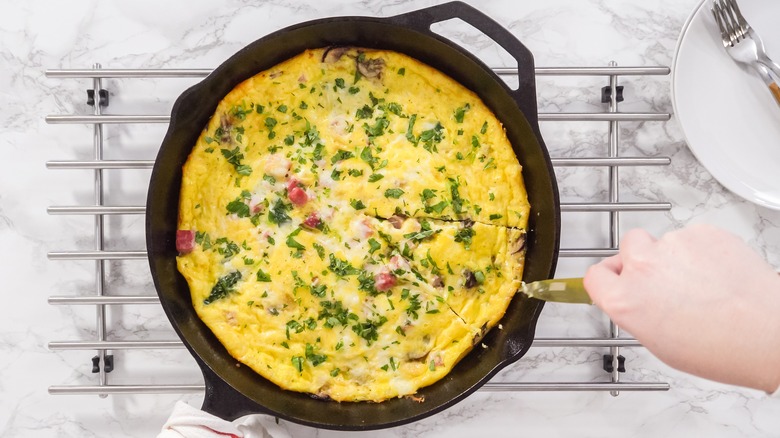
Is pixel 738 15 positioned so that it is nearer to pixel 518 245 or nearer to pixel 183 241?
pixel 518 245

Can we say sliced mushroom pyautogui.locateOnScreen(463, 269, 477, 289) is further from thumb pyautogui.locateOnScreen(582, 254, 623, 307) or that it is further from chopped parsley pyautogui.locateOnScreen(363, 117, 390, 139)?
thumb pyautogui.locateOnScreen(582, 254, 623, 307)

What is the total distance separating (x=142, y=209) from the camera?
271 centimetres

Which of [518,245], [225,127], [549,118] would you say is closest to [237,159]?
[225,127]

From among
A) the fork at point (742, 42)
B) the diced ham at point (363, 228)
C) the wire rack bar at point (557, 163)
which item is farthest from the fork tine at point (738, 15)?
the diced ham at point (363, 228)

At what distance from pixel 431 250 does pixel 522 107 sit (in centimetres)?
61

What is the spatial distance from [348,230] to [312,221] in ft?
0.45

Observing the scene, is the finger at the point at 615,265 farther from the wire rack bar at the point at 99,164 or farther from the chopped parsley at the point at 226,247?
the wire rack bar at the point at 99,164

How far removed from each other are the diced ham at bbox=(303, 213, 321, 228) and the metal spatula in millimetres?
822

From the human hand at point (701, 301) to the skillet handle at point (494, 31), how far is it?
805 mm

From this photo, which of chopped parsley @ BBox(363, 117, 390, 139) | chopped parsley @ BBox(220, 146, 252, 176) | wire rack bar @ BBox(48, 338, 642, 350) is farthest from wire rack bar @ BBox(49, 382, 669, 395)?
chopped parsley @ BBox(363, 117, 390, 139)

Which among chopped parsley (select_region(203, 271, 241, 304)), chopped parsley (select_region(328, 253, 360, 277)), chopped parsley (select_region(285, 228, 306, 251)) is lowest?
chopped parsley (select_region(203, 271, 241, 304))

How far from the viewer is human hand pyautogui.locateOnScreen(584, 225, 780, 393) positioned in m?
1.63

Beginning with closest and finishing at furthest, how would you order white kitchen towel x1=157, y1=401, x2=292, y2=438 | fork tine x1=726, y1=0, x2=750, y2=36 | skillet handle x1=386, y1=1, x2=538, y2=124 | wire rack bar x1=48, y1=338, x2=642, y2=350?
skillet handle x1=386, y1=1, x2=538, y2=124, white kitchen towel x1=157, y1=401, x2=292, y2=438, fork tine x1=726, y1=0, x2=750, y2=36, wire rack bar x1=48, y1=338, x2=642, y2=350

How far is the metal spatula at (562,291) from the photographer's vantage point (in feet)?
6.10
